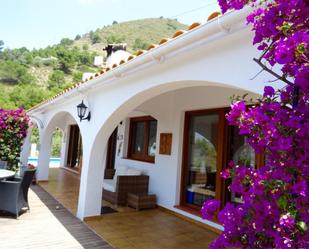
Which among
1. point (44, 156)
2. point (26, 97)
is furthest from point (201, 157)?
point (26, 97)

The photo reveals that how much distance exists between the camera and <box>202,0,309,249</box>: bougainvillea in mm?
1261

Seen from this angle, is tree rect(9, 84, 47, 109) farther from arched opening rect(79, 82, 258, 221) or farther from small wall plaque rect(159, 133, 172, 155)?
small wall plaque rect(159, 133, 172, 155)

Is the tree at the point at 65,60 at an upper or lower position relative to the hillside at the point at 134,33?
lower

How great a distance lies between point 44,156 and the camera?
10648 millimetres

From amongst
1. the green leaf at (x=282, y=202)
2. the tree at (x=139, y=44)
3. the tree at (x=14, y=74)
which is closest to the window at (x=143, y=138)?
the green leaf at (x=282, y=202)

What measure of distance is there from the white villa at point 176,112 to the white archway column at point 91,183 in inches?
0.9

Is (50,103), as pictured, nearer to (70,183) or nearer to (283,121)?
(70,183)

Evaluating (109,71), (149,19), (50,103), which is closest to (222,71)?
(109,71)

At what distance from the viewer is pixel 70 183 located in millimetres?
10844

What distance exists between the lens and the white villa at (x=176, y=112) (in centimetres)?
303

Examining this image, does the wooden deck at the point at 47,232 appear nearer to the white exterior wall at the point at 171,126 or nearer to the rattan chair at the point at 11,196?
the rattan chair at the point at 11,196

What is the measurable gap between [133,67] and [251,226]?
3.49 meters

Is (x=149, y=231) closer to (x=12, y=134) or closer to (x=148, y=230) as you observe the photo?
(x=148, y=230)

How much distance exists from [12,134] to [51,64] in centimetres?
4325
